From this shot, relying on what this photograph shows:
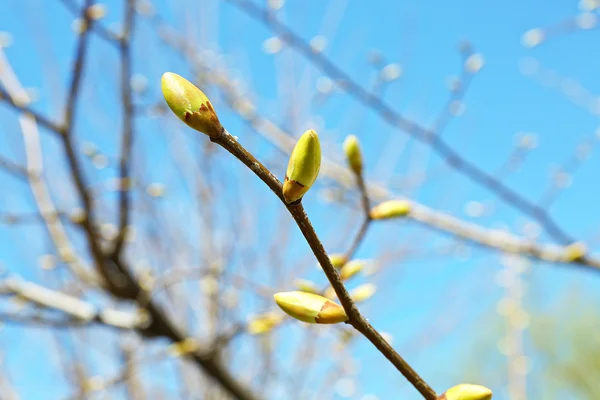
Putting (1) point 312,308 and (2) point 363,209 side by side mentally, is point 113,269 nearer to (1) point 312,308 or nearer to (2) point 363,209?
(2) point 363,209

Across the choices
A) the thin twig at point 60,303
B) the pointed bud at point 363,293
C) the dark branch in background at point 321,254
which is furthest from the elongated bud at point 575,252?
the thin twig at point 60,303

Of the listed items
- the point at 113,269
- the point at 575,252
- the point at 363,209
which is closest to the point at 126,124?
the point at 113,269

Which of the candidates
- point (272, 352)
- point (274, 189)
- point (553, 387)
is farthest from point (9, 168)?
point (553, 387)

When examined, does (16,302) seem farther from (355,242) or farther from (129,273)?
(355,242)

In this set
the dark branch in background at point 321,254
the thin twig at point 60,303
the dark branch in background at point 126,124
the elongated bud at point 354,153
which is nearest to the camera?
the dark branch in background at point 321,254

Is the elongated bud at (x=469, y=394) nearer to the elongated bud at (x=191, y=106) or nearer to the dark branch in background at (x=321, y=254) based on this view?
the dark branch in background at (x=321, y=254)

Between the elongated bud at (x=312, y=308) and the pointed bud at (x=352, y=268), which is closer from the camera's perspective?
the elongated bud at (x=312, y=308)

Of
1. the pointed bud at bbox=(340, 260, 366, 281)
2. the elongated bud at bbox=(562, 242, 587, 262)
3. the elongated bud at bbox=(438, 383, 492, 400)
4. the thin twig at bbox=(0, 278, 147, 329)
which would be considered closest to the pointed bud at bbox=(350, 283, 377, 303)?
the pointed bud at bbox=(340, 260, 366, 281)
